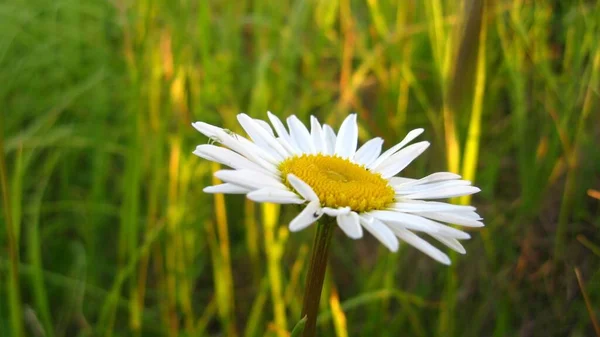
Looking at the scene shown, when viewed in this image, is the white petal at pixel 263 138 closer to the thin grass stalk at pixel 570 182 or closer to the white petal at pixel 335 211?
the white petal at pixel 335 211

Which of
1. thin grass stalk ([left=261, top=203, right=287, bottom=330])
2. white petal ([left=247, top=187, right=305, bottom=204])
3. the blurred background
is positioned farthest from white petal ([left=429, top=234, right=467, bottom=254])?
thin grass stalk ([left=261, top=203, right=287, bottom=330])

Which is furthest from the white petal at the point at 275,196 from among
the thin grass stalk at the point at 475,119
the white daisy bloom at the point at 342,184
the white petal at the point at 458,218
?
the thin grass stalk at the point at 475,119

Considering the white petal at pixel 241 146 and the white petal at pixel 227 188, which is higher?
the white petal at pixel 241 146

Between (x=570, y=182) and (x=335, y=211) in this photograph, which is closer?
(x=335, y=211)

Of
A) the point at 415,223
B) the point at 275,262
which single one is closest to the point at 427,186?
the point at 415,223

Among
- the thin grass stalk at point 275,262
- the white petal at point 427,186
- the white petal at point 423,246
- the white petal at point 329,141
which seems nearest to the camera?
the white petal at point 423,246

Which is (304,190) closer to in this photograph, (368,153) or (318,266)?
Result: (318,266)
